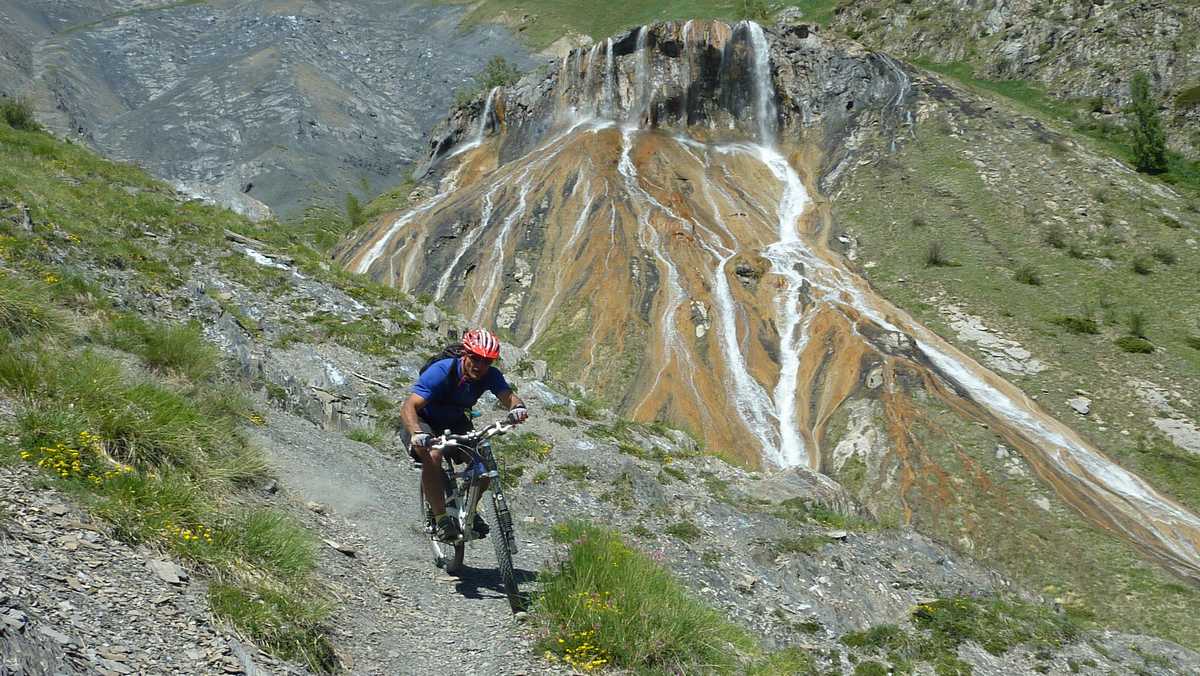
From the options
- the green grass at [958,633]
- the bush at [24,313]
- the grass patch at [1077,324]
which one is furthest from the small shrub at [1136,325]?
the bush at [24,313]

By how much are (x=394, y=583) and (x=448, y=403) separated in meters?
1.69

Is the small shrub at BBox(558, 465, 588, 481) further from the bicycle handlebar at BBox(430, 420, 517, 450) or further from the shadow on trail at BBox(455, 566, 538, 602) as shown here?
the bicycle handlebar at BBox(430, 420, 517, 450)

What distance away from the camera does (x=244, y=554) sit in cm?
584

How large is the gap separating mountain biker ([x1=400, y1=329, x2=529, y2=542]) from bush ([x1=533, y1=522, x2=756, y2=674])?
1130 millimetres

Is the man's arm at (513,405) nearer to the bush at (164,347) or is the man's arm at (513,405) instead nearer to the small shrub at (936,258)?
the bush at (164,347)

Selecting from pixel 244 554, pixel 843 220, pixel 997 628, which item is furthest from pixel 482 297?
pixel 244 554

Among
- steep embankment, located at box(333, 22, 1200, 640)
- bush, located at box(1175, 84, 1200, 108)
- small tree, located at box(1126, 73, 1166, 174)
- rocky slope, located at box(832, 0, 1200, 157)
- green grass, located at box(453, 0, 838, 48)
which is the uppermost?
green grass, located at box(453, 0, 838, 48)

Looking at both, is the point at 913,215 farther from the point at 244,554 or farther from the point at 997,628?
the point at 244,554

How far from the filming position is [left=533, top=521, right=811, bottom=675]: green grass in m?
5.77

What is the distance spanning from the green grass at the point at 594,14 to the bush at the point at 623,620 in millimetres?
98507

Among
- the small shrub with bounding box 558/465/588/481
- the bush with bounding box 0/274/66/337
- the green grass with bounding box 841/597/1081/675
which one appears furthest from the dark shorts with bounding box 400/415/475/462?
the small shrub with bounding box 558/465/588/481

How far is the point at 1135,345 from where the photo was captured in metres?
31.5

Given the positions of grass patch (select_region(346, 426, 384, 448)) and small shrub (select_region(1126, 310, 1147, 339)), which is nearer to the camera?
grass patch (select_region(346, 426, 384, 448))

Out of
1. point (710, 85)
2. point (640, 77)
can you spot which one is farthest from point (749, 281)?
point (640, 77)
